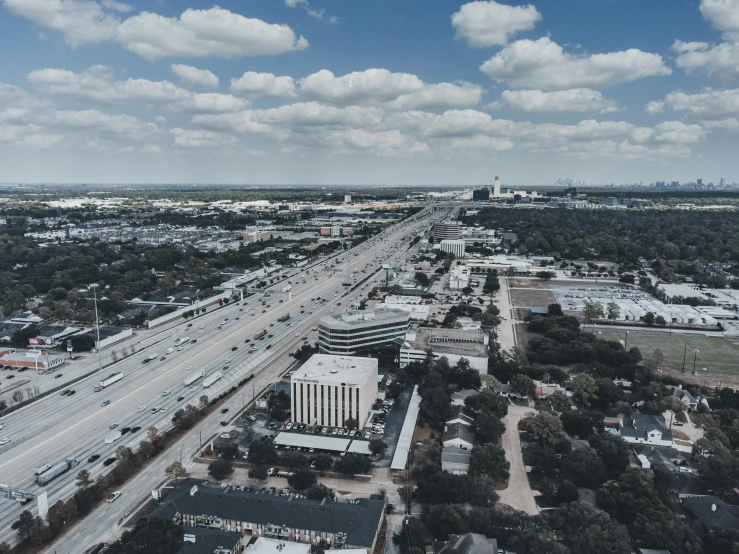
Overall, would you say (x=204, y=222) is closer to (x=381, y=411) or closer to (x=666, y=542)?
(x=381, y=411)

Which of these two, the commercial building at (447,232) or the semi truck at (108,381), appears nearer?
the semi truck at (108,381)

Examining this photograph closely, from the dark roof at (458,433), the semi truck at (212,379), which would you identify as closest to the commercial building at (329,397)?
the dark roof at (458,433)

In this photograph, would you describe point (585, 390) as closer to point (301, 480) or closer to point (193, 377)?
point (301, 480)

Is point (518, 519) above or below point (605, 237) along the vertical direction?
below

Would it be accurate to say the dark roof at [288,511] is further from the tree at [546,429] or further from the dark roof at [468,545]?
the tree at [546,429]

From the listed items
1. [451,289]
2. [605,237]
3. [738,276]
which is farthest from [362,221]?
[738,276]
